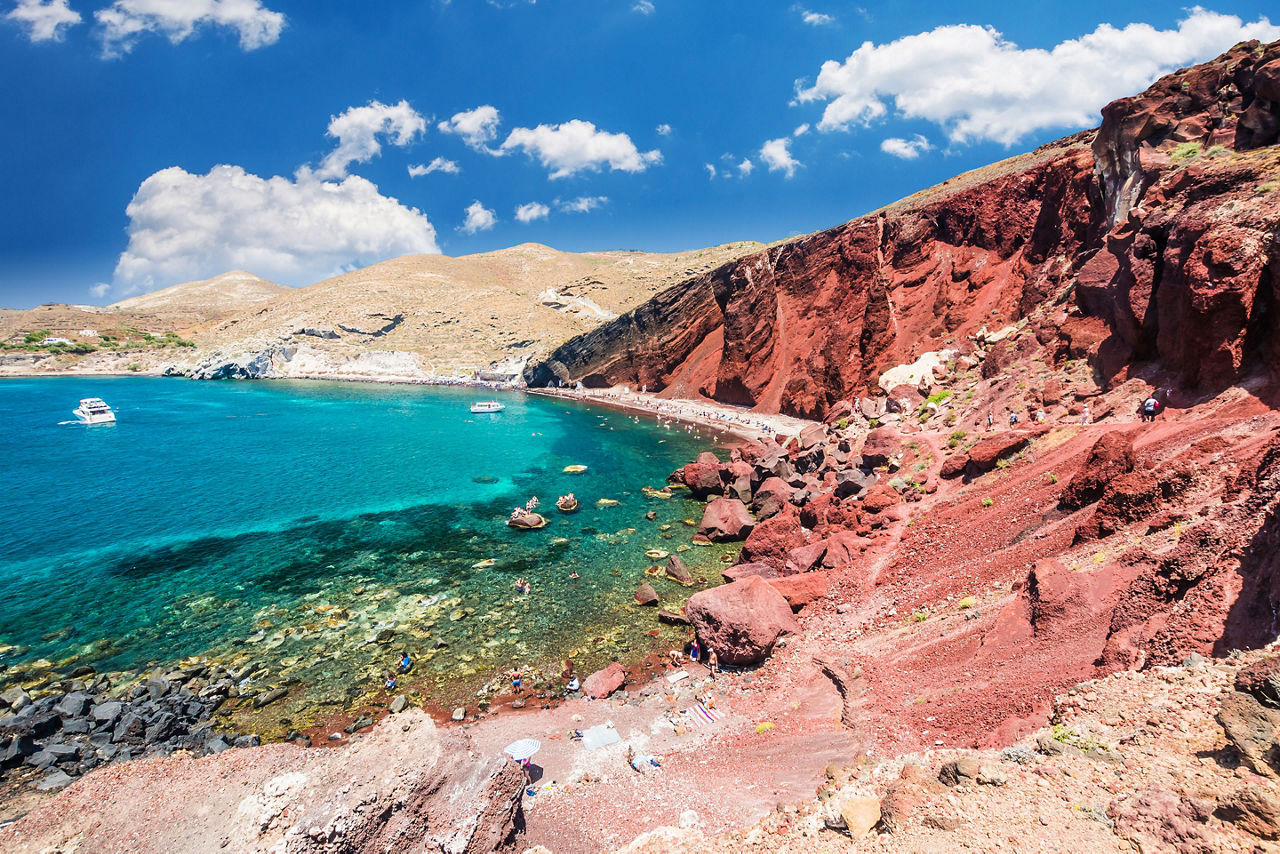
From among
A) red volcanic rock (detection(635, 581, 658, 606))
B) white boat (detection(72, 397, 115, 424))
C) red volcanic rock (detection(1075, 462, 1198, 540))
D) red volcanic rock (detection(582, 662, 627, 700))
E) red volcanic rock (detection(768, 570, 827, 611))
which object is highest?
white boat (detection(72, 397, 115, 424))

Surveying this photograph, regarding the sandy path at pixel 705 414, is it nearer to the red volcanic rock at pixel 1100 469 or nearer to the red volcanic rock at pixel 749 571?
the red volcanic rock at pixel 749 571

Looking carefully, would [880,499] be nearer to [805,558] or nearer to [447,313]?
[805,558]

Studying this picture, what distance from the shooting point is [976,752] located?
29.1ft

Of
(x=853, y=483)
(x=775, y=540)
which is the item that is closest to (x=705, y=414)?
(x=853, y=483)

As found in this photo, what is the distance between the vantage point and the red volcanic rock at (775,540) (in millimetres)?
23125

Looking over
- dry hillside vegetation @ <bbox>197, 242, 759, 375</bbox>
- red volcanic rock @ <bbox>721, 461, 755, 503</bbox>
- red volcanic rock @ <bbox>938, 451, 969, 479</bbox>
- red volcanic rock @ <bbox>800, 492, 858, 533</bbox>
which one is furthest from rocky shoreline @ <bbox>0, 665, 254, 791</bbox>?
dry hillside vegetation @ <bbox>197, 242, 759, 375</bbox>

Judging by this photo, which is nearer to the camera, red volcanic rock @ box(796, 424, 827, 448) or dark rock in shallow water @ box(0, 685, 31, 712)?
dark rock in shallow water @ box(0, 685, 31, 712)

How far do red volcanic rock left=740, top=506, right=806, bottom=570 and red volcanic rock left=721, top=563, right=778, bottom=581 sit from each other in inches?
13.6

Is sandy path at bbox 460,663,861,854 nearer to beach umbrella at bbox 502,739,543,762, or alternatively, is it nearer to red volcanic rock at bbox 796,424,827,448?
beach umbrella at bbox 502,739,543,762

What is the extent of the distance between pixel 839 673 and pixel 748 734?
9.87ft

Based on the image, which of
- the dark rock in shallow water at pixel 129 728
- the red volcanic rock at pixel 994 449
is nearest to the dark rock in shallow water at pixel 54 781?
the dark rock in shallow water at pixel 129 728

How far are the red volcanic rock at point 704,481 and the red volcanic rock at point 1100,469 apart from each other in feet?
72.1

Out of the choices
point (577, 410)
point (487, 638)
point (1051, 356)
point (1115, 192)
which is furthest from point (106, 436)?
point (1115, 192)

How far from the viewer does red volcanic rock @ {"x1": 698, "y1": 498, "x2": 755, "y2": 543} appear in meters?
28.7
